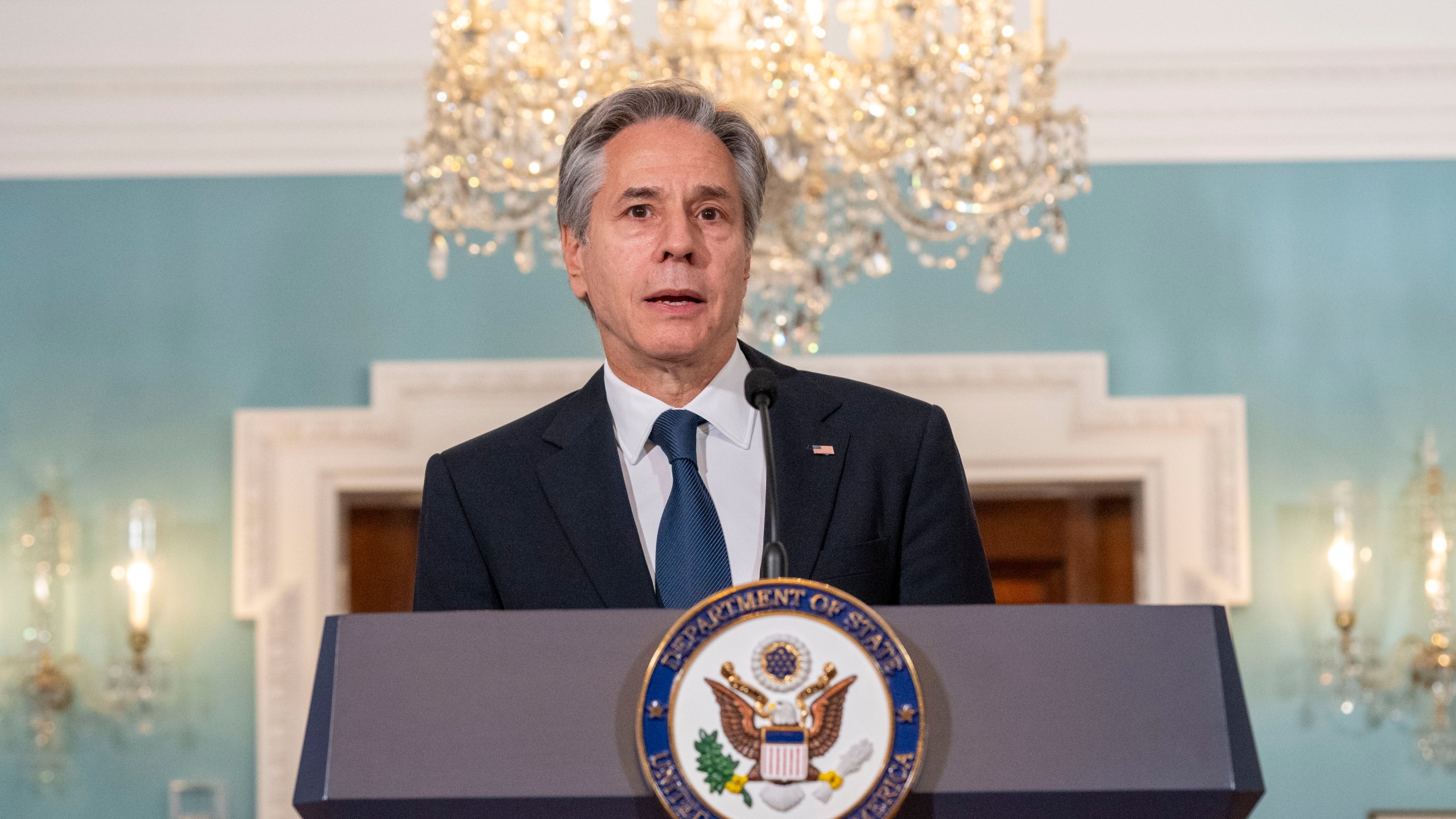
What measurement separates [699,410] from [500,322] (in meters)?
2.94

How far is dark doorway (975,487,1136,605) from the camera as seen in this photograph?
4391 mm

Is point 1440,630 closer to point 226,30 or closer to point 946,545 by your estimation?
point 946,545

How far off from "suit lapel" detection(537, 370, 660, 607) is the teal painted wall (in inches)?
112

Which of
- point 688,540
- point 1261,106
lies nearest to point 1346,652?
point 1261,106

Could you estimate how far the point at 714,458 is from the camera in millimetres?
1331

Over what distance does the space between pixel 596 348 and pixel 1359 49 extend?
237cm

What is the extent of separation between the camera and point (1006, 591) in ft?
14.5

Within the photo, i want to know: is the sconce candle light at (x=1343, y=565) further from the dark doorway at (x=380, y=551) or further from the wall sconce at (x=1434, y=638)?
the dark doorway at (x=380, y=551)

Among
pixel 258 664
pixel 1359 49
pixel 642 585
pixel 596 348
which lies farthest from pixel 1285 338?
pixel 642 585

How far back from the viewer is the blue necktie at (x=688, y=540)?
1210 millimetres

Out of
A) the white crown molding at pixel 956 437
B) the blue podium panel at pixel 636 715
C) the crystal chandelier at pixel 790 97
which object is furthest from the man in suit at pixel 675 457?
the white crown molding at pixel 956 437

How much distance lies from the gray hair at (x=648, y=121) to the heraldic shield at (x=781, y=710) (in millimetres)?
557

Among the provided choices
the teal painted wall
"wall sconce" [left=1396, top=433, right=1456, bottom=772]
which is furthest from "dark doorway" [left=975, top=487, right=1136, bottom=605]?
"wall sconce" [left=1396, top=433, right=1456, bottom=772]

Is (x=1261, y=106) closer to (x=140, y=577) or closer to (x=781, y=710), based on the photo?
(x=140, y=577)
